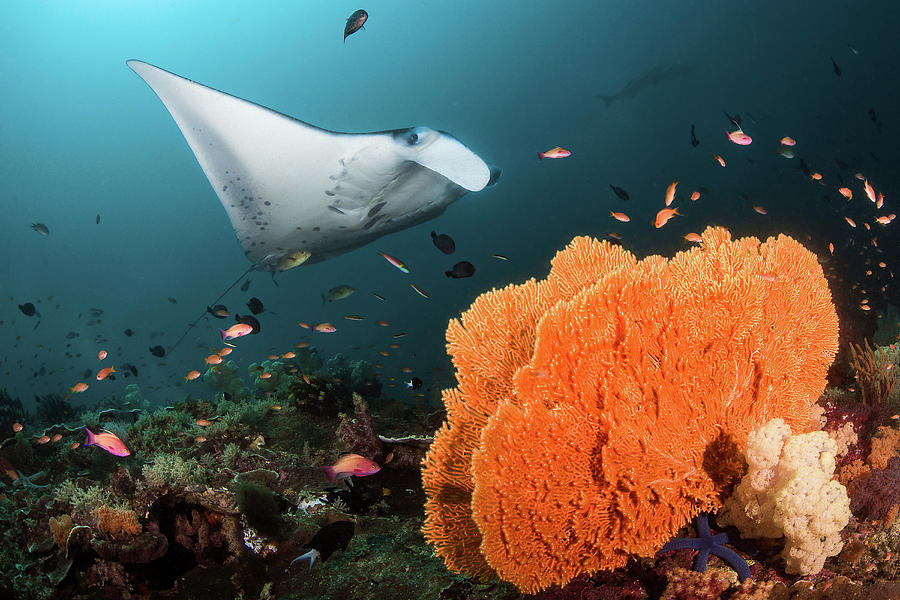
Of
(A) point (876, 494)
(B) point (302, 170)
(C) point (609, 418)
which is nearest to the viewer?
(C) point (609, 418)

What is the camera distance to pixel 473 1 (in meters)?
36.2

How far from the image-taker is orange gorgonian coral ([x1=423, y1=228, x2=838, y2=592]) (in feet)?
6.86

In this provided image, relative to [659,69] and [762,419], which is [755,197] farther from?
[762,419]

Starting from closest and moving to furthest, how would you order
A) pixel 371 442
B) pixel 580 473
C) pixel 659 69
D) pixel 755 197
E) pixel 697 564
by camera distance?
pixel 580 473
pixel 697 564
pixel 371 442
pixel 659 69
pixel 755 197

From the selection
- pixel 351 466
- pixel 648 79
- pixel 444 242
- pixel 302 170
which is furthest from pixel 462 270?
pixel 648 79

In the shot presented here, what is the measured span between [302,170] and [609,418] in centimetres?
539

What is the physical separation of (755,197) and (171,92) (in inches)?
2389

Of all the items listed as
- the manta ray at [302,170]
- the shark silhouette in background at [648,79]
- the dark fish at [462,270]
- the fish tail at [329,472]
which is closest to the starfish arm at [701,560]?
the fish tail at [329,472]

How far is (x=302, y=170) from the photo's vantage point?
19.0ft

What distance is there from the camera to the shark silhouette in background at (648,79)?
128ft

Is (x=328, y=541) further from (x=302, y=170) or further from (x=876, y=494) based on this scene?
(x=302, y=170)

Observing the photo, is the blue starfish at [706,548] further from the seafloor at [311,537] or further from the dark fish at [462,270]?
the dark fish at [462,270]

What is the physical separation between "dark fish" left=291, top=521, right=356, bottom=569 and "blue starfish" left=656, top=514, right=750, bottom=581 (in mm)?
2335

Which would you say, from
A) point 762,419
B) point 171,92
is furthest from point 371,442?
point 171,92
